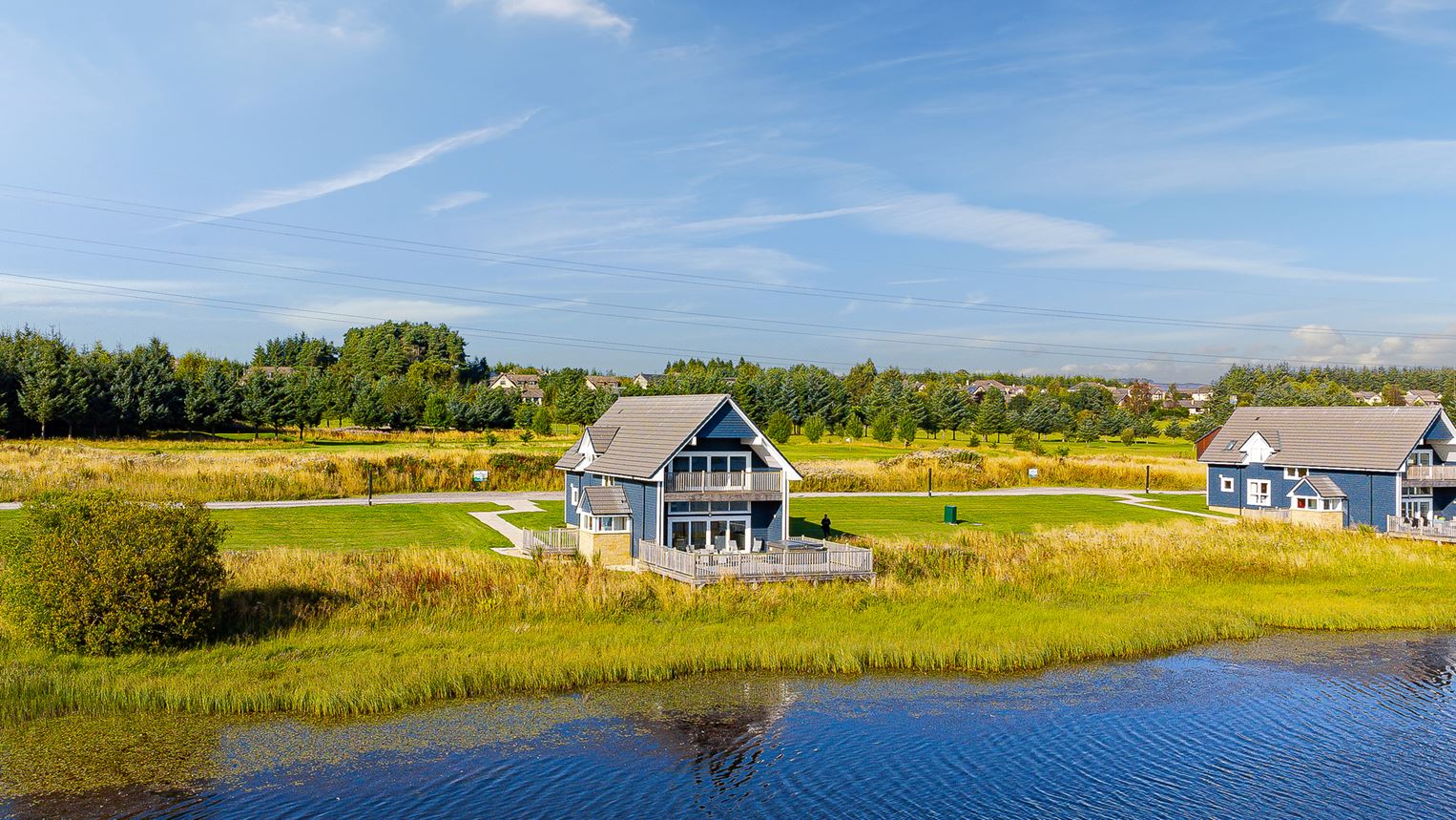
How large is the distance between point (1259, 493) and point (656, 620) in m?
41.4

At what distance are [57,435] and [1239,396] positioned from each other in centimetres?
14925

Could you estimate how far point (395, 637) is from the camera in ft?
87.7

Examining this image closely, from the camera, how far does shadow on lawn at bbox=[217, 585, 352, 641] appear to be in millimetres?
26844

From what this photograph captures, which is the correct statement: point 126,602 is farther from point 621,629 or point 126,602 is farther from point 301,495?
point 301,495

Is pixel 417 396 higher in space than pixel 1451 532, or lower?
higher

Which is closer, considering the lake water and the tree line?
the lake water

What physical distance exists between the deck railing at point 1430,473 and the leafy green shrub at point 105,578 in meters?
51.1

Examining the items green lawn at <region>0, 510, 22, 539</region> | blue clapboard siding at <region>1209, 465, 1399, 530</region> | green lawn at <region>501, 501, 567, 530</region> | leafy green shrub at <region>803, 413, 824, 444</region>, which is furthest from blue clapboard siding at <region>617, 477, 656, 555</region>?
leafy green shrub at <region>803, 413, 824, 444</region>

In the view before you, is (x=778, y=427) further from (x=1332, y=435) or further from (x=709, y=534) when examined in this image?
(x=709, y=534)

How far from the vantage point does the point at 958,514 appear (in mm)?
56594

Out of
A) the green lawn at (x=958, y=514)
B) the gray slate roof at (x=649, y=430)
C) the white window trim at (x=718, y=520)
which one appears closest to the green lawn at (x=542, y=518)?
the gray slate roof at (x=649, y=430)

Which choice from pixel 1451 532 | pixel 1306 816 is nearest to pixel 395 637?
pixel 1306 816

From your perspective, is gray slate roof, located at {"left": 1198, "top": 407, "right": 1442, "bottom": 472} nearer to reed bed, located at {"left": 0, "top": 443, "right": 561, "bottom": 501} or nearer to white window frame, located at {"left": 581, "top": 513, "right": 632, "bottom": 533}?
white window frame, located at {"left": 581, "top": 513, "right": 632, "bottom": 533}

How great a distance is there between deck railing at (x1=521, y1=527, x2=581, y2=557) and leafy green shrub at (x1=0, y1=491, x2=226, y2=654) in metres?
13.8
